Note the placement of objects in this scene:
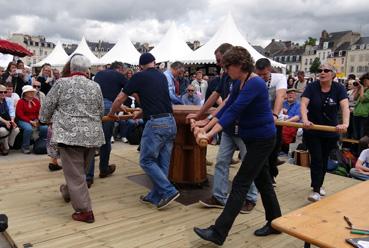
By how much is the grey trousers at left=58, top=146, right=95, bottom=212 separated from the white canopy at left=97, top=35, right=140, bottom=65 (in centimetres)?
1552

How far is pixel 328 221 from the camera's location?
8.07 feet

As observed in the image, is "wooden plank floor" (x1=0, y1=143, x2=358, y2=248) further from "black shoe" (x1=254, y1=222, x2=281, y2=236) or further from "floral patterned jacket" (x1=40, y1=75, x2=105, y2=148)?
"floral patterned jacket" (x1=40, y1=75, x2=105, y2=148)

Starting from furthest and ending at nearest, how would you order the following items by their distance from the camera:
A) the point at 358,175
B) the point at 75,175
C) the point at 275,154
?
the point at 358,175 → the point at 275,154 → the point at 75,175

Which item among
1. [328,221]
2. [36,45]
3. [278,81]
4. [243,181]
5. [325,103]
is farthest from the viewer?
[36,45]

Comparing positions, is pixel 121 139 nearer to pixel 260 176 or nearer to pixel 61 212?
pixel 61 212

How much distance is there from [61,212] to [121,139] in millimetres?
5183

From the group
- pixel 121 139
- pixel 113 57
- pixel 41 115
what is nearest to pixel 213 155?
pixel 121 139

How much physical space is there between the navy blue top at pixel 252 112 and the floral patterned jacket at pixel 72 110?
140 centimetres

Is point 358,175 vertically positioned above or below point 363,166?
below

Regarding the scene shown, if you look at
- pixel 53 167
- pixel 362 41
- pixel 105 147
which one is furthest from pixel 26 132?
pixel 362 41

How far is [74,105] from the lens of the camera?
12.0ft

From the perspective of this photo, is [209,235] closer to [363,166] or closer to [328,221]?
[328,221]

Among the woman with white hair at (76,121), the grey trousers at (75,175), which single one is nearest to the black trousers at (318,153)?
the woman with white hair at (76,121)

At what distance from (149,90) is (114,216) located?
4.66ft
